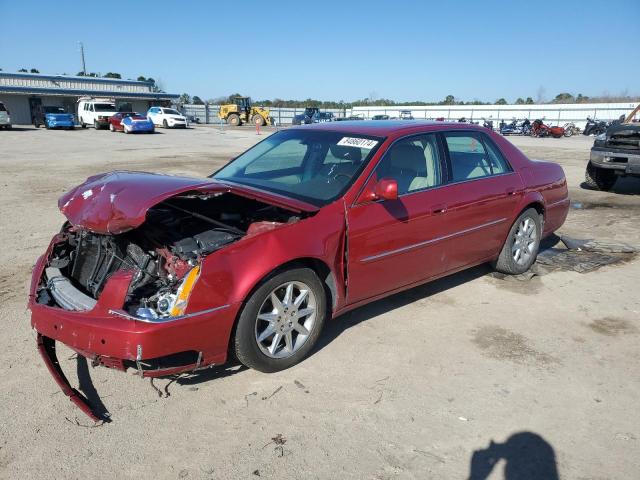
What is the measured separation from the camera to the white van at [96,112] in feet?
116

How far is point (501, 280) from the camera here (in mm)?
5133

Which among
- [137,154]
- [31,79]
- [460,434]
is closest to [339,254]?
[460,434]

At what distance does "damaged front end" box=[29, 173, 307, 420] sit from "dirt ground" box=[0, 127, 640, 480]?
240 millimetres

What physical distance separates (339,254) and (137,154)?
55.1ft

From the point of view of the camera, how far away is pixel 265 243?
3068 mm

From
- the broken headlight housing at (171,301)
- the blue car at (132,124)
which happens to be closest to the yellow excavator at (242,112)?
the blue car at (132,124)

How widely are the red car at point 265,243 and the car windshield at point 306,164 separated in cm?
1

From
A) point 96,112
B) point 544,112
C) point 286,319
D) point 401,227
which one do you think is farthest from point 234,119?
point 286,319

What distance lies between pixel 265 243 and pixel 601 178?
32.8 feet

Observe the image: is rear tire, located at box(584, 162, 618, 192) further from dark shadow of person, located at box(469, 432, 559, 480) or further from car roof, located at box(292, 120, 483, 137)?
dark shadow of person, located at box(469, 432, 559, 480)

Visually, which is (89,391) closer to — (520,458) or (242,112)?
(520,458)

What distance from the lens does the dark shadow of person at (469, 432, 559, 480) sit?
244cm

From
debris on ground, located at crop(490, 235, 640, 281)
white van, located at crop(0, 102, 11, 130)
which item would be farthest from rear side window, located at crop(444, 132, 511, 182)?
white van, located at crop(0, 102, 11, 130)

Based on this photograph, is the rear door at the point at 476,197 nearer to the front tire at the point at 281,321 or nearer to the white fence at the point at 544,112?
the front tire at the point at 281,321
